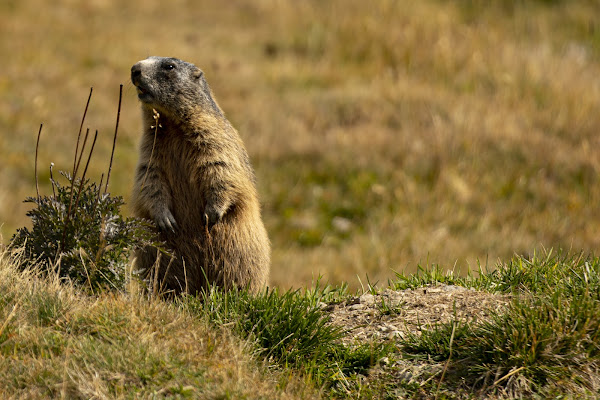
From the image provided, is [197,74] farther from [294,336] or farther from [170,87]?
[294,336]

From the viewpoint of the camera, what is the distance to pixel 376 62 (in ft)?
50.6

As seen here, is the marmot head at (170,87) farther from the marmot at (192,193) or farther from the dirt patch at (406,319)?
the dirt patch at (406,319)

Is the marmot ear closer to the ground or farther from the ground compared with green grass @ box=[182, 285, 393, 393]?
farther from the ground

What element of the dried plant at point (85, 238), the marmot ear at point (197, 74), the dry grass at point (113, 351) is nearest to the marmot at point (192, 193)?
the marmot ear at point (197, 74)

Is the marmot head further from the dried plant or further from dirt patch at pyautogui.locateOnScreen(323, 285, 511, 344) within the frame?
dirt patch at pyautogui.locateOnScreen(323, 285, 511, 344)

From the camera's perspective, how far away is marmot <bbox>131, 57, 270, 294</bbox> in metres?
5.38

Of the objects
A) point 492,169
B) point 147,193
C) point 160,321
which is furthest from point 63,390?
point 492,169

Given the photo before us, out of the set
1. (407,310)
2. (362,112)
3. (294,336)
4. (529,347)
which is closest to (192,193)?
(294,336)

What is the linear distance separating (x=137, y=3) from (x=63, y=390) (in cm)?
1656

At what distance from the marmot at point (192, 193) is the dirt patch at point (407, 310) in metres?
0.89

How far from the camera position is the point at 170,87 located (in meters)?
5.65

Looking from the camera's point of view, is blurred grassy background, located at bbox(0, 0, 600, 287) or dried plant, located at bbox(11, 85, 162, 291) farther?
blurred grassy background, located at bbox(0, 0, 600, 287)

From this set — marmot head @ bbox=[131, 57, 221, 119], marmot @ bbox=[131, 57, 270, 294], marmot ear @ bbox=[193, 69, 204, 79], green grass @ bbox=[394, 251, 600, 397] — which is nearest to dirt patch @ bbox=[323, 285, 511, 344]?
green grass @ bbox=[394, 251, 600, 397]

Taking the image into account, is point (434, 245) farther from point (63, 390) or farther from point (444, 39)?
point (63, 390)
